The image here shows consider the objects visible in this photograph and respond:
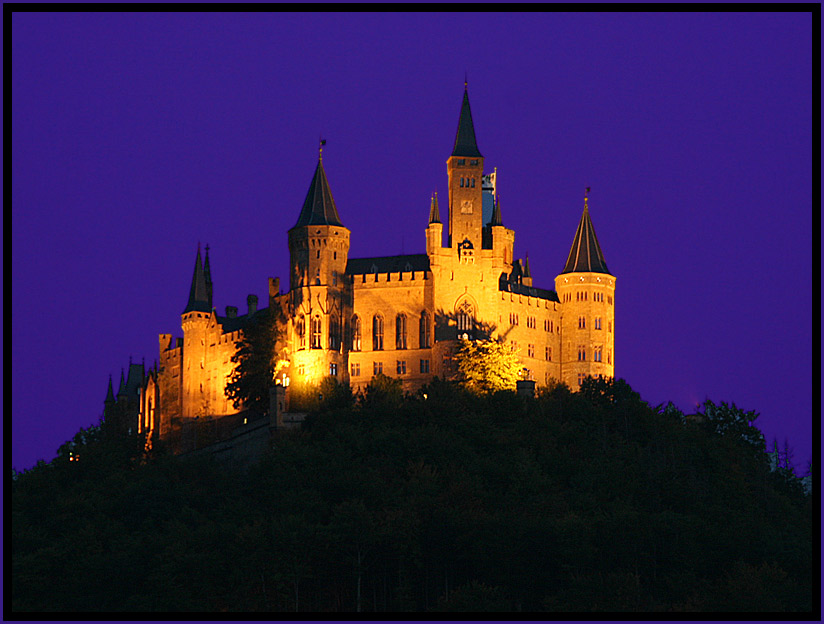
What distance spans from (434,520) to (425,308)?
26930 mm

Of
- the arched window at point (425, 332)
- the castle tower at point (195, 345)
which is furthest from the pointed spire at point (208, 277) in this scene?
the arched window at point (425, 332)

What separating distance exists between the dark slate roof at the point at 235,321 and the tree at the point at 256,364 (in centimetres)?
186

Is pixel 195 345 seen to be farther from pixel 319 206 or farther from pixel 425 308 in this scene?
pixel 425 308

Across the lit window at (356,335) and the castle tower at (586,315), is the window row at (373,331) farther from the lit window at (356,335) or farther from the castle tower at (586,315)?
the castle tower at (586,315)

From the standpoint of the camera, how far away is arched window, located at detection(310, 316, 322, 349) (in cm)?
9112

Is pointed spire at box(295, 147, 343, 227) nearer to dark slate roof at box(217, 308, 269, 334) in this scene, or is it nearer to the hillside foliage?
dark slate roof at box(217, 308, 269, 334)

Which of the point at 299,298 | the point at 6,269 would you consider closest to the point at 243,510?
the point at 299,298

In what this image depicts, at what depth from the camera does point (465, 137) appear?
97.7 meters

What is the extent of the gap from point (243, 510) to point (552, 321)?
30.6 m

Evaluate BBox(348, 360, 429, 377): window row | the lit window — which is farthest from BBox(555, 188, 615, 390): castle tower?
the lit window

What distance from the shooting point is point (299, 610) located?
64.6m

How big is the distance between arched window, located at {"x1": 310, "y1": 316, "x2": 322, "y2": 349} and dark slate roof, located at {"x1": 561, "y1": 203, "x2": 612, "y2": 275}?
1698 cm

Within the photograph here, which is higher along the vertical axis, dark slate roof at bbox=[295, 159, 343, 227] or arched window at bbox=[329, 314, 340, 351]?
dark slate roof at bbox=[295, 159, 343, 227]

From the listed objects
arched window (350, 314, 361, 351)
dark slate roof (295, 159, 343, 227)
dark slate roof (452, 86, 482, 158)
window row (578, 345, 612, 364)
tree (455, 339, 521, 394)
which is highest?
dark slate roof (452, 86, 482, 158)
